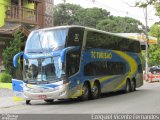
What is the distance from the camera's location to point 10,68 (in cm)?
3331

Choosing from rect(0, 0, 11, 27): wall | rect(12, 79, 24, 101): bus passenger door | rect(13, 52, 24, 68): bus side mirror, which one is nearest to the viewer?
rect(12, 79, 24, 101): bus passenger door

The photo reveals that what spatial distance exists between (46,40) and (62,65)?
1.73 m

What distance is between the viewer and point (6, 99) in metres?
23.6

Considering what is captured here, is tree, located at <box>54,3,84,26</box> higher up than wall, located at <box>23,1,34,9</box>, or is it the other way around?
tree, located at <box>54,3,84,26</box>

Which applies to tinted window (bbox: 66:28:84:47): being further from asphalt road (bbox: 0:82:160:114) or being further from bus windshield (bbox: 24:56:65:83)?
asphalt road (bbox: 0:82:160:114)

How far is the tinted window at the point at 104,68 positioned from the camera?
22631 millimetres

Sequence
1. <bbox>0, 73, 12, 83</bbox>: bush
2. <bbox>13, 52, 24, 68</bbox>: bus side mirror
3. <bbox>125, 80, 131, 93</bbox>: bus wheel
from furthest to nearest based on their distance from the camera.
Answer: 1. <bbox>0, 73, 12, 83</bbox>: bush
2. <bbox>125, 80, 131, 93</bbox>: bus wheel
3. <bbox>13, 52, 24, 68</bbox>: bus side mirror

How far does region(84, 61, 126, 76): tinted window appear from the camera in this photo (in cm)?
2263

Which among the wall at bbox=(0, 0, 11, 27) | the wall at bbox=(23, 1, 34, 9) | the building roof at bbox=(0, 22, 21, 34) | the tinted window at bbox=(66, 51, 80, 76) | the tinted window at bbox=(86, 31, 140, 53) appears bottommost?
the tinted window at bbox=(66, 51, 80, 76)

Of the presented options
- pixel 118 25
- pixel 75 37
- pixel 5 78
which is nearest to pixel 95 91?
pixel 75 37

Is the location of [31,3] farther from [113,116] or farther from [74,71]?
[113,116]

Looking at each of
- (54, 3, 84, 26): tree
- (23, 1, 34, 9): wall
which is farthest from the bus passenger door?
(54, 3, 84, 26): tree

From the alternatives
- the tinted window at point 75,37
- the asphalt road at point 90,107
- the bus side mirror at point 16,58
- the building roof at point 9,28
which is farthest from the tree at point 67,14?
the asphalt road at point 90,107

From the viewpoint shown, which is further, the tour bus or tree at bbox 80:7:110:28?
tree at bbox 80:7:110:28
